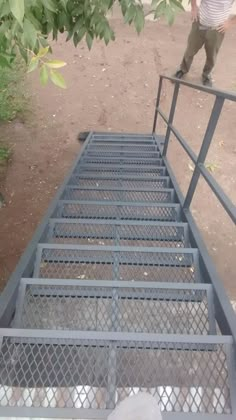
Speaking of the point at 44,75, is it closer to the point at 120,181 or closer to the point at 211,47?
the point at 120,181

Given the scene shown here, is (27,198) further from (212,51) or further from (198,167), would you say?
(212,51)

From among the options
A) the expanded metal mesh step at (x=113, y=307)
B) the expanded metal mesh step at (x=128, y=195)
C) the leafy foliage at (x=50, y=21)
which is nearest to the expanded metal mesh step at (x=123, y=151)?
the expanded metal mesh step at (x=128, y=195)

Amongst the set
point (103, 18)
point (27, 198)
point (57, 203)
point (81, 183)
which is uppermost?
point (103, 18)

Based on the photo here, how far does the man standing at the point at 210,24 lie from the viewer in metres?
4.13

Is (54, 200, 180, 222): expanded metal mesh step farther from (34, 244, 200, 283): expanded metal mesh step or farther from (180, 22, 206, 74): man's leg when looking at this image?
(180, 22, 206, 74): man's leg

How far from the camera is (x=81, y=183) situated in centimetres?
383

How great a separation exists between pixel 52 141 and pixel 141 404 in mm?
4763

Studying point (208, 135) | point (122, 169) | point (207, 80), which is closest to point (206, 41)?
point (207, 80)

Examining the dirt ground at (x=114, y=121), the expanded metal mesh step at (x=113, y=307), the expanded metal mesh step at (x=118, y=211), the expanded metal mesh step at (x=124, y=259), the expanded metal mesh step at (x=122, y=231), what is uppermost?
the expanded metal mesh step at (x=113, y=307)

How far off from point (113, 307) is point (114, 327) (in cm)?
9

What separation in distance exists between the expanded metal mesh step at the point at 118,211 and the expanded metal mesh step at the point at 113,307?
1104 mm

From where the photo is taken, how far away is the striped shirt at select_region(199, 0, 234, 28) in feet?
13.3

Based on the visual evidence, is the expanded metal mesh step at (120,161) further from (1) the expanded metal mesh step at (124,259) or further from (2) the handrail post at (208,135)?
(1) the expanded metal mesh step at (124,259)

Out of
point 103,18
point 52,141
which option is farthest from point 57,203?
point 52,141
